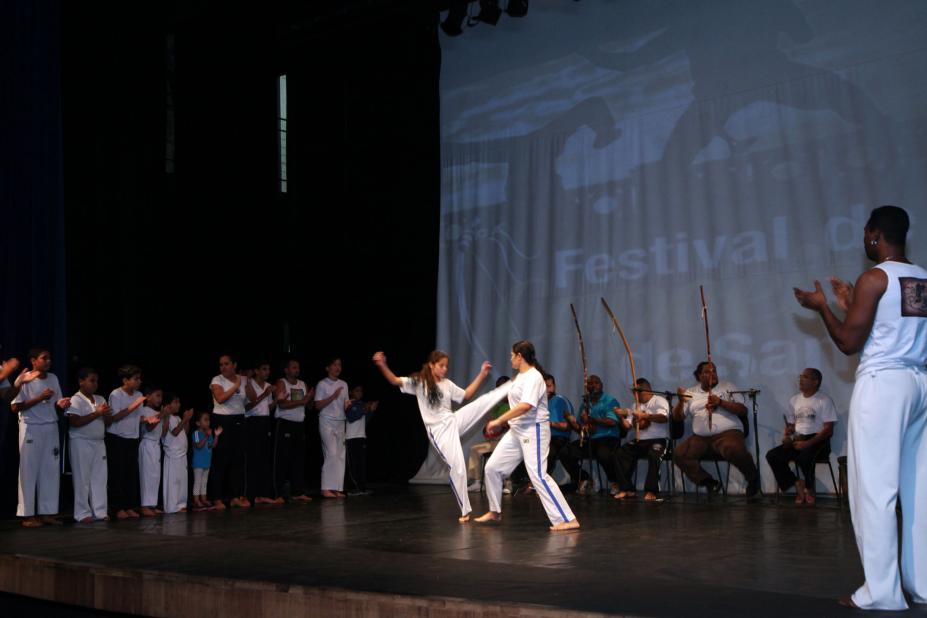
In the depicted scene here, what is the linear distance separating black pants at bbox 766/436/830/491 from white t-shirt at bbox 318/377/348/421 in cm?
424

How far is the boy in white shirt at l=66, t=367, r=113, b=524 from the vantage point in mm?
7750

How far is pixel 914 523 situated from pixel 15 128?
8728 millimetres

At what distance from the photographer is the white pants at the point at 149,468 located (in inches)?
331

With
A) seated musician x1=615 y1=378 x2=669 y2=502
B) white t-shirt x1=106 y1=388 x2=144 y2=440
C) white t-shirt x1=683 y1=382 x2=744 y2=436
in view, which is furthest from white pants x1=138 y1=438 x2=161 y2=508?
white t-shirt x1=683 y1=382 x2=744 y2=436

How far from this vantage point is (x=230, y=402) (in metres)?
8.89

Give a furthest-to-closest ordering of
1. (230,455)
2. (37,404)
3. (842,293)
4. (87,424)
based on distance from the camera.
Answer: (230,455), (87,424), (37,404), (842,293)

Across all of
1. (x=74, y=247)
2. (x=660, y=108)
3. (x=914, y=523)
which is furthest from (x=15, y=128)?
(x=914, y=523)

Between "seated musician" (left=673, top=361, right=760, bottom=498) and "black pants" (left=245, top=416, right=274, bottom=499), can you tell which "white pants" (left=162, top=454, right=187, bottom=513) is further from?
"seated musician" (left=673, top=361, right=760, bottom=498)

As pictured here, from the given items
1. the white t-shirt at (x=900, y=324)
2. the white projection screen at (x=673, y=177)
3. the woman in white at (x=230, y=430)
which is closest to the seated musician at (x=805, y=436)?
the white projection screen at (x=673, y=177)

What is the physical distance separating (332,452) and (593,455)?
2.67 m

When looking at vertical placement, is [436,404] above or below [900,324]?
below

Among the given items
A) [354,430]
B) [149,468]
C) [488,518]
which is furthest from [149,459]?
[488,518]

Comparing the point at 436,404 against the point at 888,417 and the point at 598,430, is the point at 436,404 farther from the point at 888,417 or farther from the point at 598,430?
the point at 888,417

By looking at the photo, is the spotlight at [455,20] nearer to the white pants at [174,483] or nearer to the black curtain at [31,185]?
the black curtain at [31,185]
